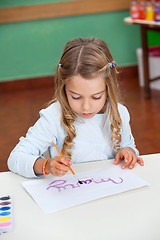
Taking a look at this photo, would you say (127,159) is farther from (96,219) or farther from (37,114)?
(37,114)

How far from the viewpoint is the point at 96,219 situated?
0.99m

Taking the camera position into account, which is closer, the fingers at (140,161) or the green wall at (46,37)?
the fingers at (140,161)

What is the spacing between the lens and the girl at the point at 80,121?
126cm

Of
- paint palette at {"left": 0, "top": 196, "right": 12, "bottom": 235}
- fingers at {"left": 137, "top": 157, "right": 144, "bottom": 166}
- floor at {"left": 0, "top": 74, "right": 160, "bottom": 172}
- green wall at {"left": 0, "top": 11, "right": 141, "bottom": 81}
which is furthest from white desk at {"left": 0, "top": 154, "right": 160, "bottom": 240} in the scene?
green wall at {"left": 0, "top": 11, "right": 141, "bottom": 81}

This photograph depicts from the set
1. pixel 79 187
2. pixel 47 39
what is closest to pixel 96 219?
pixel 79 187

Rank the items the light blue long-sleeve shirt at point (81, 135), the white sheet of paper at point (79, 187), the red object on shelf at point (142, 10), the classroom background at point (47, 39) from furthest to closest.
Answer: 1. the classroom background at point (47, 39)
2. the red object on shelf at point (142, 10)
3. the light blue long-sleeve shirt at point (81, 135)
4. the white sheet of paper at point (79, 187)

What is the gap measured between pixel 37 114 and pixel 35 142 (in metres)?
2.22

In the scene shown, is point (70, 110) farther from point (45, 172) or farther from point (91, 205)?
point (91, 205)

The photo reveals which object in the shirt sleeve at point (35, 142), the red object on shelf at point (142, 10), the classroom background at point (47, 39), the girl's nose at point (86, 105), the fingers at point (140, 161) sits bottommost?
the classroom background at point (47, 39)

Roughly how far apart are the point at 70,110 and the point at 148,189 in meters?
0.42

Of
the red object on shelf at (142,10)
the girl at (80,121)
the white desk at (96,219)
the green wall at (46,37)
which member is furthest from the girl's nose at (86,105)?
the green wall at (46,37)

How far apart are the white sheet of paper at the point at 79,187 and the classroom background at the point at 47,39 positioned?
9.22 feet

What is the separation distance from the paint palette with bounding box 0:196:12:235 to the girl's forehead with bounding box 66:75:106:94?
386 millimetres

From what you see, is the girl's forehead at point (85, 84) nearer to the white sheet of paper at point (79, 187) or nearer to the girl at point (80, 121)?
the girl at point (80, 121)
